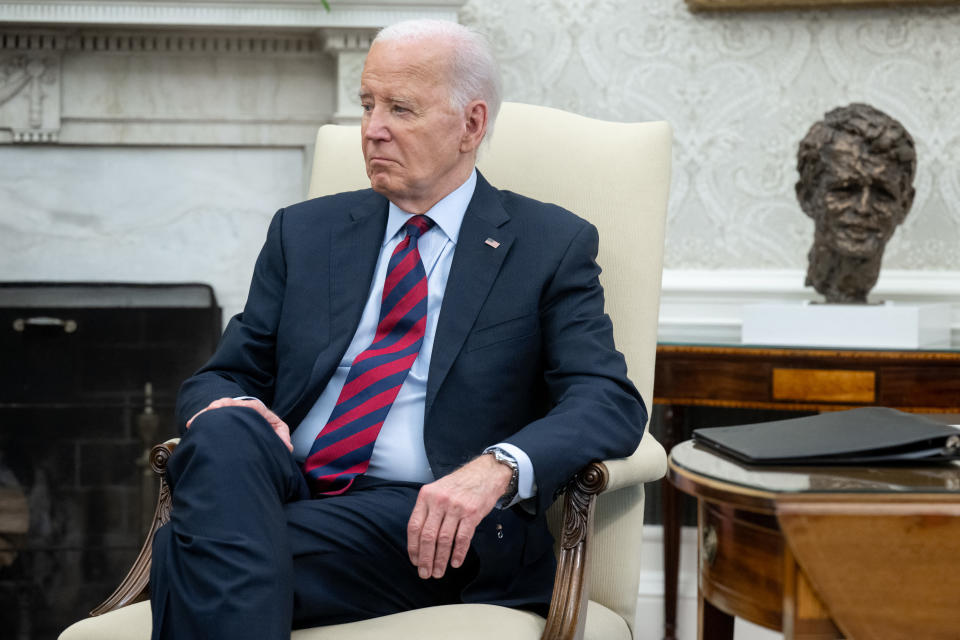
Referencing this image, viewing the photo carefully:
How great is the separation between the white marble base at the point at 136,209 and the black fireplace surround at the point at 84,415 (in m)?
Result: 0.09

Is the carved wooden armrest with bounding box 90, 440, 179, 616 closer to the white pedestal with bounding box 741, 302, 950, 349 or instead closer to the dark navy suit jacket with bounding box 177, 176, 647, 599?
the dark navy suit jacket with bounding box 177, 176, 647, 599

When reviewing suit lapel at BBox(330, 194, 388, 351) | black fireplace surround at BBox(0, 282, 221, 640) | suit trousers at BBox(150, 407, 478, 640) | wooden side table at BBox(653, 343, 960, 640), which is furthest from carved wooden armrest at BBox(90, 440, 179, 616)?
black fireplace surround at BBox(0, 282, 221, 640)

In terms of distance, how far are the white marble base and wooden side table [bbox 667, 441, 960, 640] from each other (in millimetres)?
2413

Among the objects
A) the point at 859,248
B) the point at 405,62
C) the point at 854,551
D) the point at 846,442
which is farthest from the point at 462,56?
the point at 859,248

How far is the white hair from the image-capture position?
1.67 m

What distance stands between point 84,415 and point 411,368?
187 cm

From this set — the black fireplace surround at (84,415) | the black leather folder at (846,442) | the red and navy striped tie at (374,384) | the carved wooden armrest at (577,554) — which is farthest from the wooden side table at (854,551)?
the black fireplace surround at (84,415)

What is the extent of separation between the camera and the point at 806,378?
2.26 m

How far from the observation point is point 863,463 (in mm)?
1078

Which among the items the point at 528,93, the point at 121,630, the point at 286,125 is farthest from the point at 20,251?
the point at 121,630

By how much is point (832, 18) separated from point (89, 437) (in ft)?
8.51

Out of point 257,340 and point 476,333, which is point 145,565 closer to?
point 257,340

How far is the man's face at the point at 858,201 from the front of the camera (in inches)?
90.7

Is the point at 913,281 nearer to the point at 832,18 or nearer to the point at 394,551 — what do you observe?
the point at 832,18
